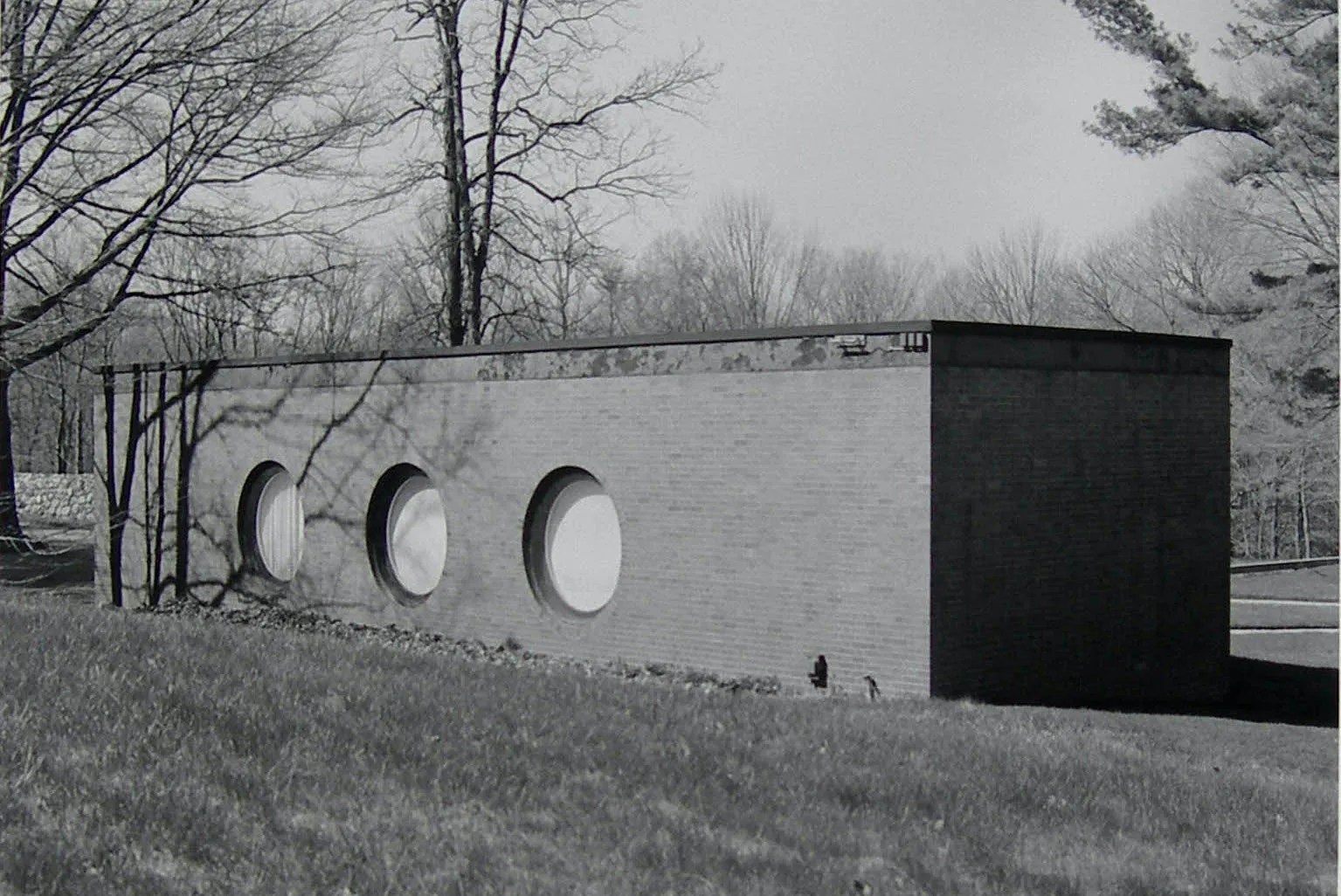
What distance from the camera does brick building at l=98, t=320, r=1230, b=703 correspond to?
1411 cm

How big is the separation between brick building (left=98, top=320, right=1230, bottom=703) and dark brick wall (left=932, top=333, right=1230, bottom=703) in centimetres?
3

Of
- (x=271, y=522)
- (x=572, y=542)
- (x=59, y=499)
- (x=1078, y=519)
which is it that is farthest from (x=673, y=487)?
(x=59, y=499)

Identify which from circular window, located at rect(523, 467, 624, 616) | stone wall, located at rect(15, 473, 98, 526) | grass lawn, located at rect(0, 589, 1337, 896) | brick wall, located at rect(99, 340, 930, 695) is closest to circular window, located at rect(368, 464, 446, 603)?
brick wall, located at rect(99, 340, 930, 695)

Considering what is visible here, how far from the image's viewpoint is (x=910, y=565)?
13.9 meters

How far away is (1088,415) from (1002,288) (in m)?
46.2

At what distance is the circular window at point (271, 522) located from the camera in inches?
811

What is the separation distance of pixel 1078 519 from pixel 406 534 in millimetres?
8339

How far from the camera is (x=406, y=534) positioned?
19188mm

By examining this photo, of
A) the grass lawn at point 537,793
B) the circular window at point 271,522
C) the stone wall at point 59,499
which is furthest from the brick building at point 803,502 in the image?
the stone wall at point 59,499

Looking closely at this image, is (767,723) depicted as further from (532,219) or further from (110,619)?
(532,219)

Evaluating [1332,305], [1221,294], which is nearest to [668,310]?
[1221,294]

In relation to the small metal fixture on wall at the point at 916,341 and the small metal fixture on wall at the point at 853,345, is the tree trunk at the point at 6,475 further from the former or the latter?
the small metal fixture on wall at the point at 916,341

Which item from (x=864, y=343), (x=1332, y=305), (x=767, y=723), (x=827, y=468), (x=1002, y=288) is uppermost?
(x=1002, y=288)

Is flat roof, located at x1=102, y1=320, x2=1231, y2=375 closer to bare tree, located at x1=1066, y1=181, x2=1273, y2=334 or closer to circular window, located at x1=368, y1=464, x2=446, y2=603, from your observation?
circular window, located at x1=368, y1=464, x2=446, y2=603
